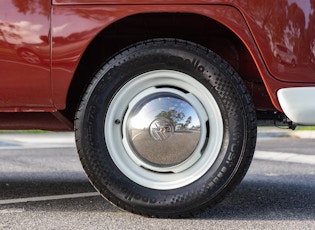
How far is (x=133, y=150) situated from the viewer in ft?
9.30

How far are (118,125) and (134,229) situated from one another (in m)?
0.56

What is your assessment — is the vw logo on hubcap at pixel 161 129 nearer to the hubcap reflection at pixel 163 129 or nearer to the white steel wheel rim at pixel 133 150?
the hubcap reflection at pixel 163 129

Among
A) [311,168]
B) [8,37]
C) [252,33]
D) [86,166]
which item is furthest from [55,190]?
[311,168]

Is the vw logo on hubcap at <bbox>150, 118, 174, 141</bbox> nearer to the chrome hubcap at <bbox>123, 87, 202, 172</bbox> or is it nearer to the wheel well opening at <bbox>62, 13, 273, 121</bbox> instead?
the chrome hubcap at <bbox>123, 87, 202, 172</bbox>

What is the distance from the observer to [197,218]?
9.00ft

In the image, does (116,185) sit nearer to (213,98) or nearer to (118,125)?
(118,125)

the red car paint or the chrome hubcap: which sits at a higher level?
the red car paint

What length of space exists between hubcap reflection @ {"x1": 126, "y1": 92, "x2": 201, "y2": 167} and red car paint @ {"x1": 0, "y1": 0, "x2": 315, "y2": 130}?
0.36 metres

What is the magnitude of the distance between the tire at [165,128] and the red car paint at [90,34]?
0.15 metres

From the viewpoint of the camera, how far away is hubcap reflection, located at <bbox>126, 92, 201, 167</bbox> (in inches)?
111

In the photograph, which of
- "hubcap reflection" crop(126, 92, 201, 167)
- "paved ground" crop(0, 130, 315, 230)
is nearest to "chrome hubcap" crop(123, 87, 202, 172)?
"hubcap reflection" crop(126, 92, 201, 167)

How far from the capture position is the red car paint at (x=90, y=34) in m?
2.71

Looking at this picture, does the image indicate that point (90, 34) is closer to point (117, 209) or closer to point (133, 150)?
point (133, 150)

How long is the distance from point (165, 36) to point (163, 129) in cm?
55
